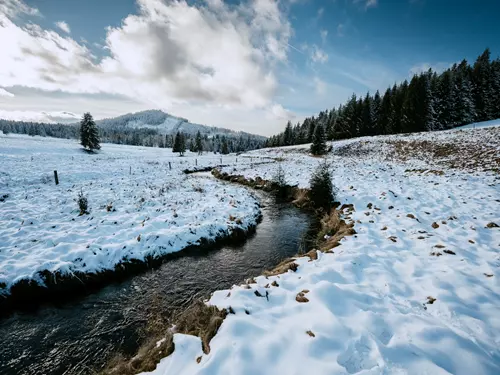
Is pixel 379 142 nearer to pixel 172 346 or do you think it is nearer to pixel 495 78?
pixel 495 78

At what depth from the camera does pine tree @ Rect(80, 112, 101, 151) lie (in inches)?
1887

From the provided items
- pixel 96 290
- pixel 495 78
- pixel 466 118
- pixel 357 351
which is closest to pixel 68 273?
pixel 96 290

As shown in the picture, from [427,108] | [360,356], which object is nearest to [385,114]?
[427,108]

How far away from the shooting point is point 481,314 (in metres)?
4.18

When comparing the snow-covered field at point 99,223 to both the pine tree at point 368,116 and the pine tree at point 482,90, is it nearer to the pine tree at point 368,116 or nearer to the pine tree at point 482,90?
the pine tree at point 368,116

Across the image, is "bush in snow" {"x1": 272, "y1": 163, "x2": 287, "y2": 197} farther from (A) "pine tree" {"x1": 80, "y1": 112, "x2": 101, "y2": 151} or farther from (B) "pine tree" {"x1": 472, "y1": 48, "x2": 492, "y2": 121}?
(B) "pine tree" {"x1": 472, "y1": 48, "x2": 492, "y2": 121}

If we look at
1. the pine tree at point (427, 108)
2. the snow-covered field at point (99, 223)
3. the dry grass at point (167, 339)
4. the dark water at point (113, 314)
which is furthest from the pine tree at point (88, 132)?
the pine tree at point (427, 108)

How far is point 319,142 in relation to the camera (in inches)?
1747

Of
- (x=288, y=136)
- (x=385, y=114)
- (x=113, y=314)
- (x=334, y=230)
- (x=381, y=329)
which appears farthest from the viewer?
(x=288, y=136)

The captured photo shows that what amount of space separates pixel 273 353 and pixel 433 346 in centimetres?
240

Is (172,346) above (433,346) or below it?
below

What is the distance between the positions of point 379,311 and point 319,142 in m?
42.9

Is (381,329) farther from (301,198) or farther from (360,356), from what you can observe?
(301,198)

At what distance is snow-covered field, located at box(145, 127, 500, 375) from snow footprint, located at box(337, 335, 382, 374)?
0.05ft
